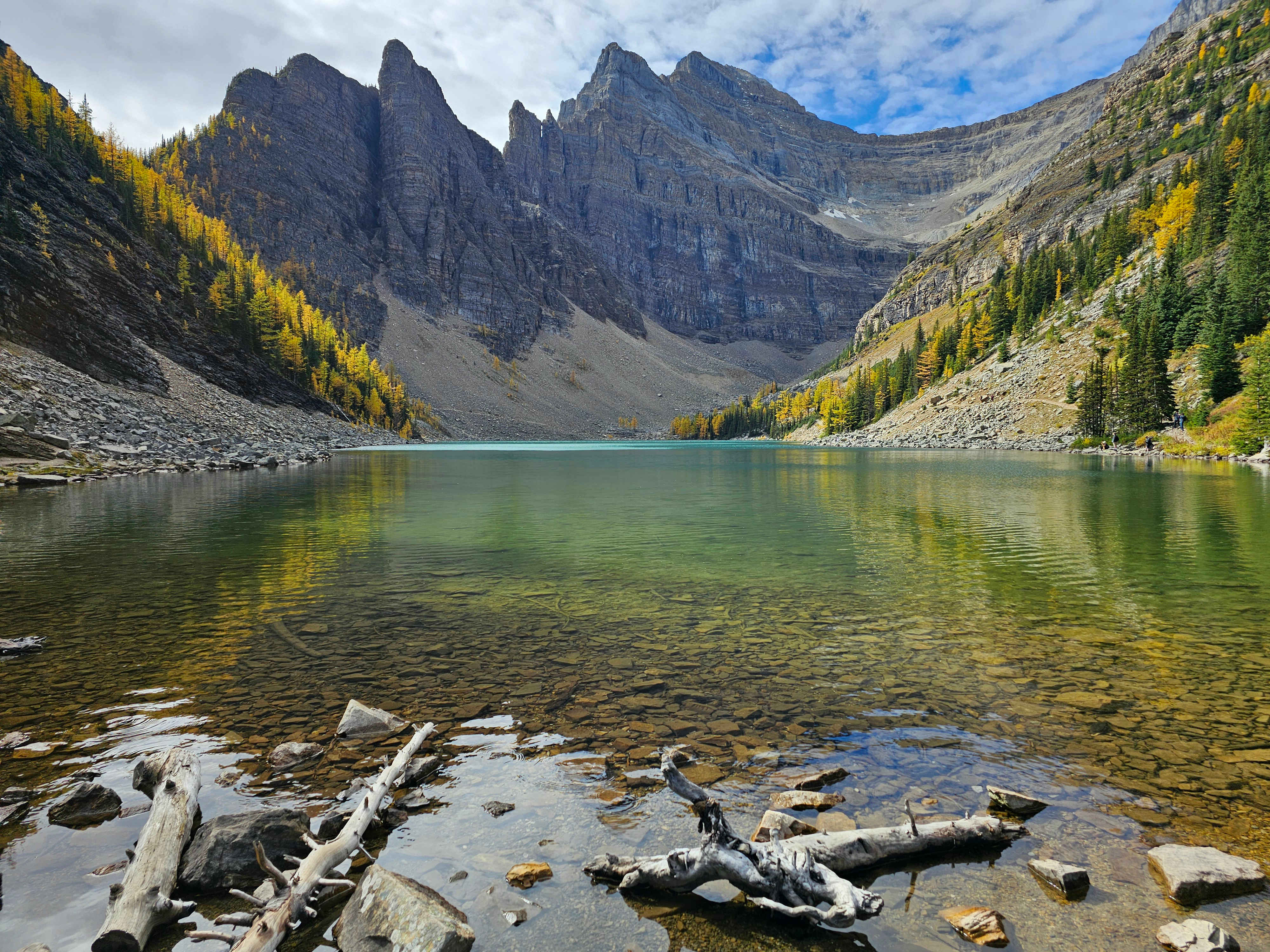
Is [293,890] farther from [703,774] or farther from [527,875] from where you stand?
[703,774]

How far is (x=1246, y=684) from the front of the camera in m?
8.98

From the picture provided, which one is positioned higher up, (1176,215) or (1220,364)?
(1176,215)

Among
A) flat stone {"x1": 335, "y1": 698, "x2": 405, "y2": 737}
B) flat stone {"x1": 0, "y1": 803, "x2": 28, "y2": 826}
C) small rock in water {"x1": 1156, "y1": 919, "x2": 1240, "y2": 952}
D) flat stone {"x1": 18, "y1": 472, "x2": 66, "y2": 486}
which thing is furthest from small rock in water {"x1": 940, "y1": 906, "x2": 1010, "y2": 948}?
flat stone {"x1": 18, "y1": 472, "x2": 66, "y2": 486}

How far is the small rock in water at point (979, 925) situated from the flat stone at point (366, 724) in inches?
242

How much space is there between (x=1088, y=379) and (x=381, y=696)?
10456 cm

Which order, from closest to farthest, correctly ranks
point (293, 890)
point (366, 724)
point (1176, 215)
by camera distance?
point (293, 890) → point (366, 724) → point (1176, 215)

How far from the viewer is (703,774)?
683cm

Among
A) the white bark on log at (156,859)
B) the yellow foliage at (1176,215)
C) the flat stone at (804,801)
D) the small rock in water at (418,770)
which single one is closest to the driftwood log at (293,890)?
the white bark on log at (156,859)

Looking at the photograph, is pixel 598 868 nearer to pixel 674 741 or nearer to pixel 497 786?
pixel 497 786

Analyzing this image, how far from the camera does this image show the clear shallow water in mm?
4977

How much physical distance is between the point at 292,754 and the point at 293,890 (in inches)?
115

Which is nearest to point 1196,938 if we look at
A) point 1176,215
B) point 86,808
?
point 86,808

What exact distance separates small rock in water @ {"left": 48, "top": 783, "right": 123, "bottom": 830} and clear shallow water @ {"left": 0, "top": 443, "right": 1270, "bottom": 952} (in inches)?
6.0

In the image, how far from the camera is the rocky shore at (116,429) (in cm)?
4262
